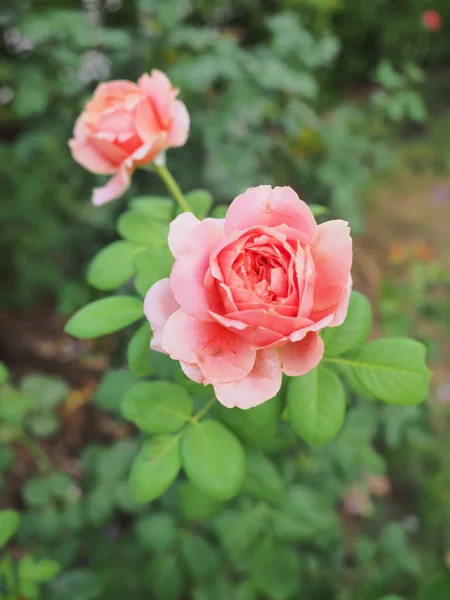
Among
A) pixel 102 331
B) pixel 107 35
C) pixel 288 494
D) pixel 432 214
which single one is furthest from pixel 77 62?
pixel 432 214

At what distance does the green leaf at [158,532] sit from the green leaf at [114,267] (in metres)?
0.63

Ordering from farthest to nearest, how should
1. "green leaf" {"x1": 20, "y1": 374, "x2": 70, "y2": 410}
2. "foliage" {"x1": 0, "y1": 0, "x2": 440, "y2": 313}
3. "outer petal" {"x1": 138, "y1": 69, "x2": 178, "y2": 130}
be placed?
"foliage" {"x1": 0, "y1": 0, "x2": 440, "y2": 313}, "green leaf" {"x1": 20, "y1": 374, "x2": 70, "y2": 410}, "outer petal" {"x1": 138, "y1": 69, "x2": 178, "y2": 130}

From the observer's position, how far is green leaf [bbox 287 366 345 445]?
678mm

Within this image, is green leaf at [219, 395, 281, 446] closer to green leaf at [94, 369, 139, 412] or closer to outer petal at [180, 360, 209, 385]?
outer petal at [180, 360, 209, 385]

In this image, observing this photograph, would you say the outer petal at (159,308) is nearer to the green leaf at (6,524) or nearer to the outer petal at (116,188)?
the outer petal at (116,188)

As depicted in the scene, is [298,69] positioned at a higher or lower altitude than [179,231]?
lower

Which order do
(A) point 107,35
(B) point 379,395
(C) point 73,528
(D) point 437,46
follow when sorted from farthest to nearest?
(D) point 437,46
(A) point 107,35
(C) point 73,528
(B) point 379,395

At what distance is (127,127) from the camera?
2.49ft

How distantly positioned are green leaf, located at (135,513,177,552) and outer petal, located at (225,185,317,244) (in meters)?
0.86

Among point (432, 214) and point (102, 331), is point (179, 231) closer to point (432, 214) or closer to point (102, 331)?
point (102, 331)

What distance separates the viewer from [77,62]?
65.6 inches

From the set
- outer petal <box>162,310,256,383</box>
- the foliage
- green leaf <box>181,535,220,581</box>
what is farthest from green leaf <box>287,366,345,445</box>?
the foliage

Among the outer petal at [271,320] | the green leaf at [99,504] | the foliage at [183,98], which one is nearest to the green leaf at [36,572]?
the green leaf at [99,504]

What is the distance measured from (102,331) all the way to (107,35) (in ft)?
3.85
